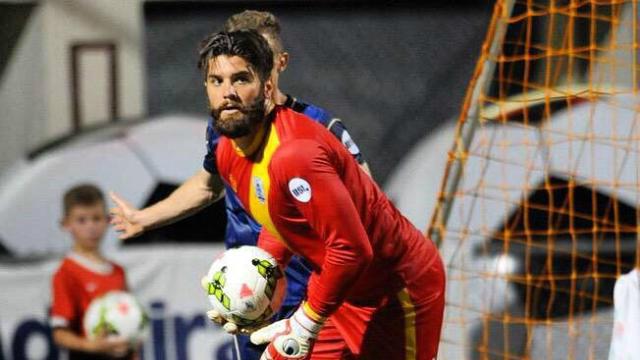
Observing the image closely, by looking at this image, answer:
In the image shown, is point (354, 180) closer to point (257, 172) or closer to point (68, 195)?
point (257, 172)

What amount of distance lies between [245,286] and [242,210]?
98cm

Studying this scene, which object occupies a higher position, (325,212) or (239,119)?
(239,119)

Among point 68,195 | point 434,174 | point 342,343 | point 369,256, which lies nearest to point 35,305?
point 68,195

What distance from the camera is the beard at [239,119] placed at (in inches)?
156

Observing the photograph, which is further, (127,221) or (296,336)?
(127,221)

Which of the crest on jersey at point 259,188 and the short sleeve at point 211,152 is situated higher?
the short sleeve at point 211,152

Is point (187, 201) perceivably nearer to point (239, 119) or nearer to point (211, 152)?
point (211, 152)

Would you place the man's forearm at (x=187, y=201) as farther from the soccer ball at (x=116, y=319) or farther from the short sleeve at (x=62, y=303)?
the short sleeve at (x=62, y=303)

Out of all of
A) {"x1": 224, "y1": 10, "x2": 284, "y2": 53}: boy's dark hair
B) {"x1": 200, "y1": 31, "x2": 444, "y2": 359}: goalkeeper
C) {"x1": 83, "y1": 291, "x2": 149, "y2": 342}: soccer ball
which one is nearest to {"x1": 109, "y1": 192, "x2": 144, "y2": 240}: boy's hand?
{"x1": 200, "y1": 31, "x2": 444, "y2": 359}: goalkeeper

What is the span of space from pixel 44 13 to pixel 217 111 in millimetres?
5241

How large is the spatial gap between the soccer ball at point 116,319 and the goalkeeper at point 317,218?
8.47 feet

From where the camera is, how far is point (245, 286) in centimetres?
417

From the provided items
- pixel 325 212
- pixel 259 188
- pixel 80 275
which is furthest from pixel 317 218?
pixel 80 275

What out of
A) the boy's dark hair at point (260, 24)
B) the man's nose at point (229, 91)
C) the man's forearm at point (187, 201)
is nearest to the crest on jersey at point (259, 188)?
the man's nose at point (229, 91)
